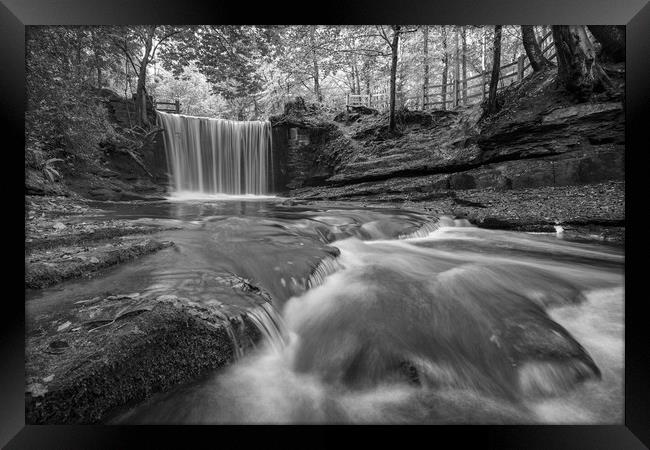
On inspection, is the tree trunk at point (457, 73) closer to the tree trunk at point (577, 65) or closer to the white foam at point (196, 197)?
the tree trunk at point (577, 65)

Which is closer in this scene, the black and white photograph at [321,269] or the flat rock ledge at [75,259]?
the black and white photograph at [321,269]

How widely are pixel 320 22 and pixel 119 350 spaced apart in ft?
5.55

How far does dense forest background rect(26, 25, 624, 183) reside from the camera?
2139 millimetres

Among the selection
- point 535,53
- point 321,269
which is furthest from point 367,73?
point 321,269

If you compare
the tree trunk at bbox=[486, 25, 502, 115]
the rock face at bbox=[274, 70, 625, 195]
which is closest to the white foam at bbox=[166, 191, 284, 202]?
the rock face at bbox=[274, 70, 625, 195]

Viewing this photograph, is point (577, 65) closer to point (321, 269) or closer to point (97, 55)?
point (321, 269)

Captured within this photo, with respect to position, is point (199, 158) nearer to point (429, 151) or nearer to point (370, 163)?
point (370, 163)

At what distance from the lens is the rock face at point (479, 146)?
4.16m

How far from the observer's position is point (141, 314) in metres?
1.44

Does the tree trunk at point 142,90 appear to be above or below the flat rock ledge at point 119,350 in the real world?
above

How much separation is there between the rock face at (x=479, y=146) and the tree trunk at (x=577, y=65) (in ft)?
0.74

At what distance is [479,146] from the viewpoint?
6.24m

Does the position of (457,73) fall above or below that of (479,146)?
above

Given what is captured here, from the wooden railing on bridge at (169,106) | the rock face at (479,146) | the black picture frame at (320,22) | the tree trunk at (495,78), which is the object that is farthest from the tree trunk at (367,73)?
the black picture frame at (320,22)
